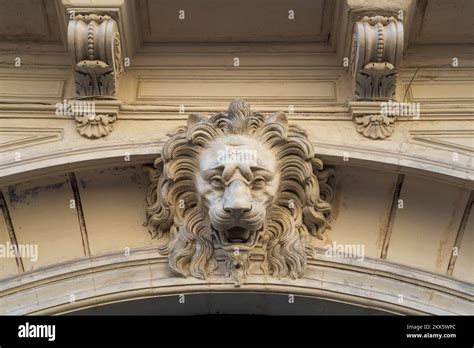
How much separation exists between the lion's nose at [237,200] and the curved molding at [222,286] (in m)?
0.37

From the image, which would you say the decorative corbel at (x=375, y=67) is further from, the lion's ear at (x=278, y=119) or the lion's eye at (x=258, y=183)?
the lion's eye at (x=258, y=183)

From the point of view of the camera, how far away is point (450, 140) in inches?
170

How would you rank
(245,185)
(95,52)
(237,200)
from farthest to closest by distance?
(95,52)
(245,185)
(237,200)

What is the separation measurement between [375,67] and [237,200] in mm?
1017

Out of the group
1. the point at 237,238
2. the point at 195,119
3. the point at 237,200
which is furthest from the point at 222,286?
the point at 195,119

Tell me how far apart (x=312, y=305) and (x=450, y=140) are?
1096 millimetres

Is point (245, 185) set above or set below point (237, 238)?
above

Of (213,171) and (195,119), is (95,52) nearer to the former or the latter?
(195,119)

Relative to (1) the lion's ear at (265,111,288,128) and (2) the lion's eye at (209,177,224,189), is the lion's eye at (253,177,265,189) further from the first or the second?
(1) the lion's ear at (265,111,288,128)

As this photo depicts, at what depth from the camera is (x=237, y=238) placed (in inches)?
162

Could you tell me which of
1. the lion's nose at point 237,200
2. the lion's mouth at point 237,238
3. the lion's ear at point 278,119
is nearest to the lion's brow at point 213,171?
the lion's nose at point 237,200

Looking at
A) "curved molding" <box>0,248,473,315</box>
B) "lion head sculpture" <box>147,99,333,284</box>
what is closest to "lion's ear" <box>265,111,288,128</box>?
"lion head sculpture" <box>147,99,333,284</box>

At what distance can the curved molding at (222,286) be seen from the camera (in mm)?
4074

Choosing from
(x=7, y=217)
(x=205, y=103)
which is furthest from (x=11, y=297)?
(x=205, y=103)
